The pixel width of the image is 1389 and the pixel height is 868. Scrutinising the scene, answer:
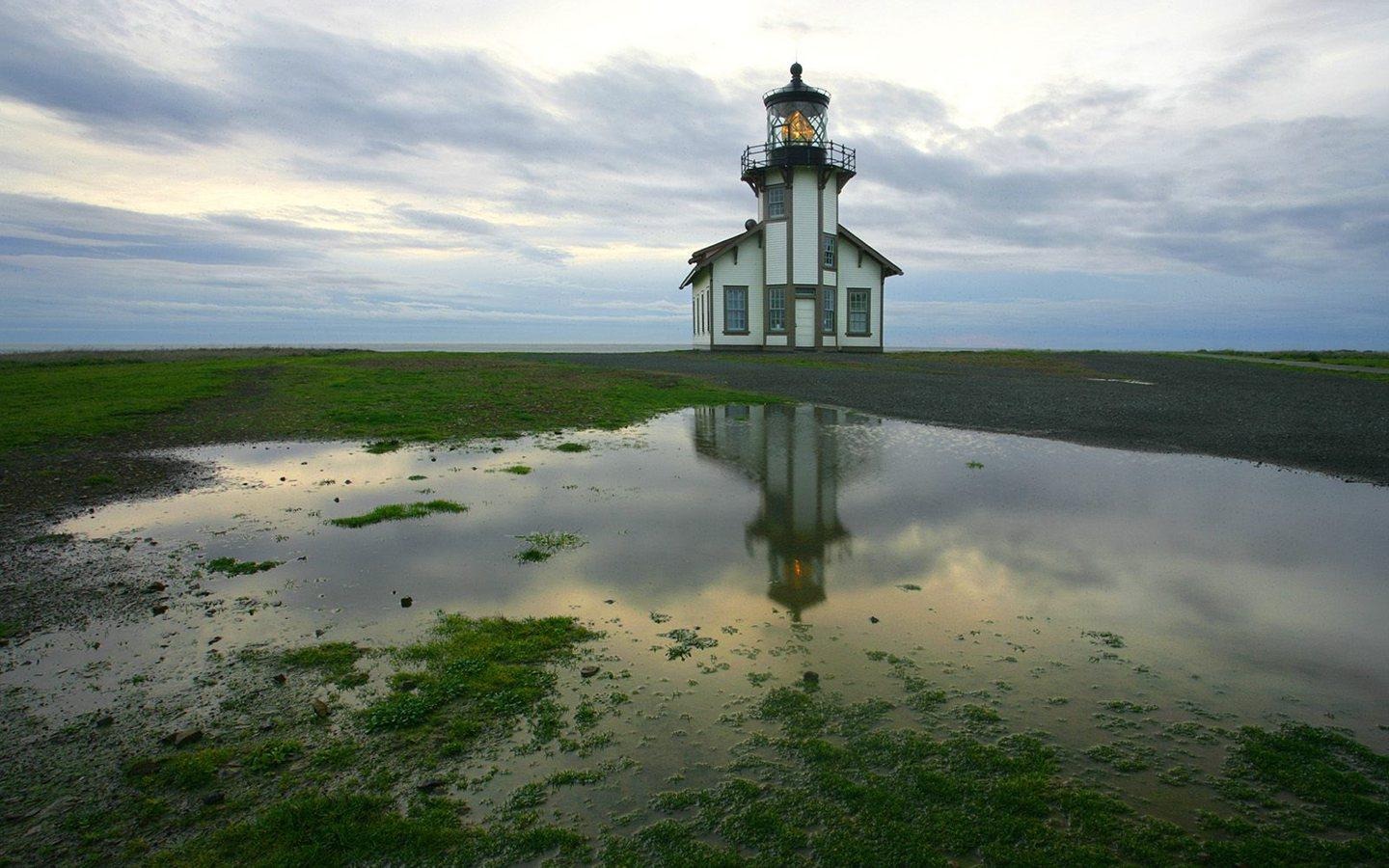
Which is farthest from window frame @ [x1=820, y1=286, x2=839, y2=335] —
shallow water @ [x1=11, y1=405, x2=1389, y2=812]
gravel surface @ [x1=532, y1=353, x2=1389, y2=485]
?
shallow water @ [x1=11, y1=405, x2=1389, y2=812]

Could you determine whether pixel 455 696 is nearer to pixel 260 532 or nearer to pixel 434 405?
pixel 260 532

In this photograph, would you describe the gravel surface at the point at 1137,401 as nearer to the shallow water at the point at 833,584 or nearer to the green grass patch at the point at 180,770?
the shallow water at the point at 833,584

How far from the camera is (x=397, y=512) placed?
9875 millimetres

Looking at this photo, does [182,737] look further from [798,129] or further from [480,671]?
[798,129]

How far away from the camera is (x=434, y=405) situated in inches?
823

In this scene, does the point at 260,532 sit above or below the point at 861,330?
below

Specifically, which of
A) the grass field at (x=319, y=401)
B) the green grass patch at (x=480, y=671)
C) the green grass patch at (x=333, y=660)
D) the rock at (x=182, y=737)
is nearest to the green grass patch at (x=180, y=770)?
the rock at (x=182, y=737)

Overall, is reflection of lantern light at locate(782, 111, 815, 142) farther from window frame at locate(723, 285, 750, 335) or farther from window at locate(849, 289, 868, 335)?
window at locate(849, 289, 868, 335)

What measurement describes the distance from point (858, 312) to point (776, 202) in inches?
368

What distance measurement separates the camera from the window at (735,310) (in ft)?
155

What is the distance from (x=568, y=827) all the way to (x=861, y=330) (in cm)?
4785

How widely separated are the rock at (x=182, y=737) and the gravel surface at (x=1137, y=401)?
1536cm

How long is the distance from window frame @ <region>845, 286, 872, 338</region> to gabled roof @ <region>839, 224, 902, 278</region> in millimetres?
1871

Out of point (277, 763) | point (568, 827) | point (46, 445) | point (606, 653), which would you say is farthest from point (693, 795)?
point (46, 445)
